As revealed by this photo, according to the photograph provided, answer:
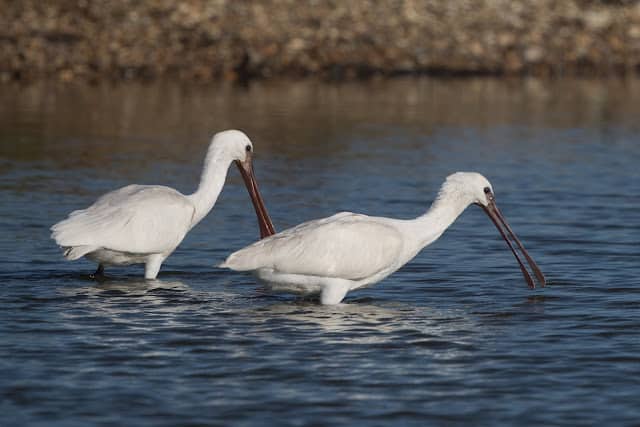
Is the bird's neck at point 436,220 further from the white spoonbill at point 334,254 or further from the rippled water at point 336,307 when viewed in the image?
the rippled water at point 336,307

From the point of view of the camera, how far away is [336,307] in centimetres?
1066

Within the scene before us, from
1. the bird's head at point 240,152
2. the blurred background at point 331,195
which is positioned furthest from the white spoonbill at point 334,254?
the bird's head at point 240,152

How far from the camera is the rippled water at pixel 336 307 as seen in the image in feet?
26.5

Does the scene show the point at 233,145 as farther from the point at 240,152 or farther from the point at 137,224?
the point at 137,224

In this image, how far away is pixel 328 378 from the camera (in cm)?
852

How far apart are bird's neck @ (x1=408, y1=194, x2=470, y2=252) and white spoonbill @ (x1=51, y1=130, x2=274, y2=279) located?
6.79 feet

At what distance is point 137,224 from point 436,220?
2.48m

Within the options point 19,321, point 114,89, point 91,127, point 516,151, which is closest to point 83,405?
point 19,321

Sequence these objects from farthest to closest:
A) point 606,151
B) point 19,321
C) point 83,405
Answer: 1. point 606,151
2. point 19,321
3. point 83,405

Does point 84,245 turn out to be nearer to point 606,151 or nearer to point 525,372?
point 525,372

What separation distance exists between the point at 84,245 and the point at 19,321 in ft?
3.91

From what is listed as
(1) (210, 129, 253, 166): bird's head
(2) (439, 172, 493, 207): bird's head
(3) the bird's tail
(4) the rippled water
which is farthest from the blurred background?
(1) (210, 129, 253, 166): bird's head

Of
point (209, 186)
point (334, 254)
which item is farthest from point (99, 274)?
point (334, 254)

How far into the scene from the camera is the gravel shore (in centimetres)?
3133
